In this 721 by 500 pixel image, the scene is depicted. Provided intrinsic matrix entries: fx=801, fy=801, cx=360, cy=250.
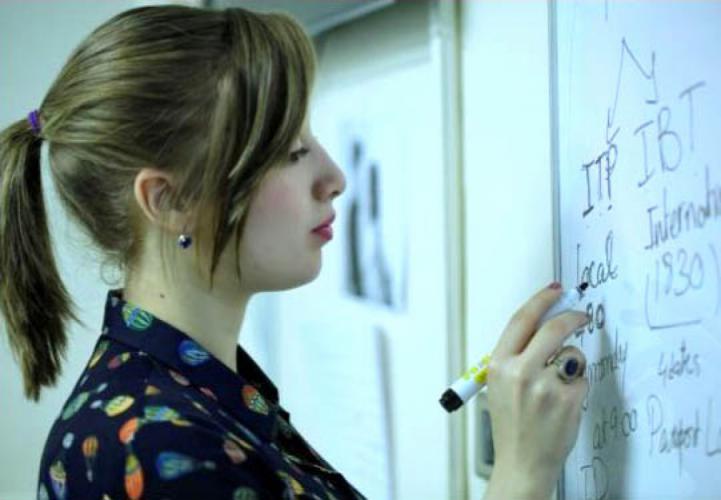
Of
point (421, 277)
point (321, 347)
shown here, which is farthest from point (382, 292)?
point (321, 347)

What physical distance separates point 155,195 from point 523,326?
348mm

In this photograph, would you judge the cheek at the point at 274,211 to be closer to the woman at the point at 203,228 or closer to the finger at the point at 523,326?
the woman at the point at 203,228

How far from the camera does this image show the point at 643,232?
70 cm

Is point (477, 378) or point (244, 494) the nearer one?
point (244, 494)

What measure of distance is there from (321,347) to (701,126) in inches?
35.3

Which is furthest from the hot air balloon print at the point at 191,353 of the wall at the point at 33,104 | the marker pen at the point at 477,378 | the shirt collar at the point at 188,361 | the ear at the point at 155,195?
the wall at the point at 33,104

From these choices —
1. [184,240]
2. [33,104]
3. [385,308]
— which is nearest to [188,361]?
[184,240]

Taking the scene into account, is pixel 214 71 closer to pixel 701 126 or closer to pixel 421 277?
pixel 701 126

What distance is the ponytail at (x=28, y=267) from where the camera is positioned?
808 millimetres

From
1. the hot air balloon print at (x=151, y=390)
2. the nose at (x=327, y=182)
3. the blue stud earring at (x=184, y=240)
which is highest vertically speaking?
the nose at (x=327, y=182)

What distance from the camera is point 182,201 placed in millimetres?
702

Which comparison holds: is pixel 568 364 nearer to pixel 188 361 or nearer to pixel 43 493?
pixel 188 361

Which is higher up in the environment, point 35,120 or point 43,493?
point 35,120

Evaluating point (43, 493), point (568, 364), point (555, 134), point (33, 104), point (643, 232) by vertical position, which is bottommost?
point (43, 493)
